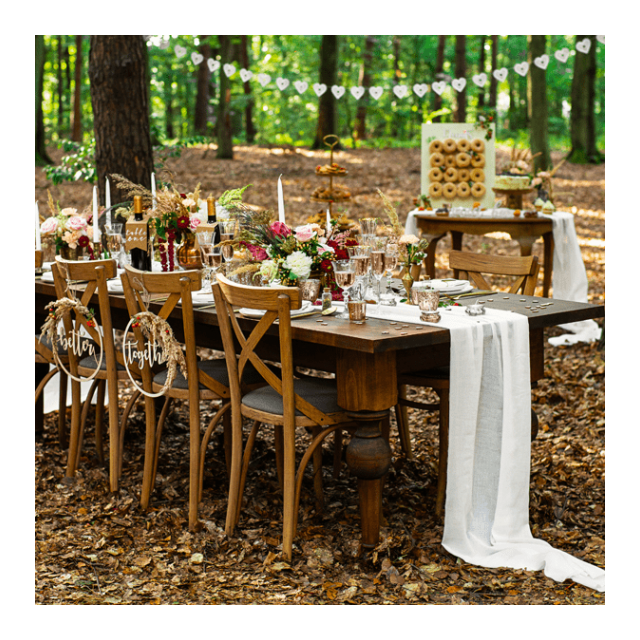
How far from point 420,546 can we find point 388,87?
18662 millimetres

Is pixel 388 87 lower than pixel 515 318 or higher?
higher

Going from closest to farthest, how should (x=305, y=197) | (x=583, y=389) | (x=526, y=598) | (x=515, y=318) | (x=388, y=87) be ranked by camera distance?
(x=526, y=598), (x=515, y=318), (x=583, y=389), (x=305, y=197), (x=388, y=87)

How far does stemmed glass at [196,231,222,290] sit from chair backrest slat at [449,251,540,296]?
1235 mm

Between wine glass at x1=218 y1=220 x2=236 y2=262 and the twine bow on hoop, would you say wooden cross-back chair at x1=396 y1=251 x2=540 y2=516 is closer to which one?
the twine bow on hoop

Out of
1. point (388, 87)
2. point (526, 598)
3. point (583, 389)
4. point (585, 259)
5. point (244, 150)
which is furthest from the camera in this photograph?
point (388, 87)

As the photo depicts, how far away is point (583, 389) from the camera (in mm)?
5227

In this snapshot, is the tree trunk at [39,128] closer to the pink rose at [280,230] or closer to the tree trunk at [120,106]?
the tree trunk at [120,106]

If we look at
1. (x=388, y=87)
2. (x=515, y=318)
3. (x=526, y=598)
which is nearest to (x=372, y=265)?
(x=515, y=318)

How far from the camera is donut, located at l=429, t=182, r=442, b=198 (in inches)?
275

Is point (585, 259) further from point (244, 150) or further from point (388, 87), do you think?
point (388, 87)

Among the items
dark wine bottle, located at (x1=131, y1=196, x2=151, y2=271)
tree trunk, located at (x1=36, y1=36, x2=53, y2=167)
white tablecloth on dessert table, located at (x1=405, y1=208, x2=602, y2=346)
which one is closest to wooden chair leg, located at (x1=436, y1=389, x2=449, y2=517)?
dark wine bottle, located at (x1=131, y1=196, x2=151, y2=271)

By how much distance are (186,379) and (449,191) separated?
13.3 feet

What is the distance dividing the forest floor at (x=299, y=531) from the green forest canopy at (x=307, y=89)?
14235 millimetres

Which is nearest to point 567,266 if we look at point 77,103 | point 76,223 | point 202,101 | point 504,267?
point 504,267
